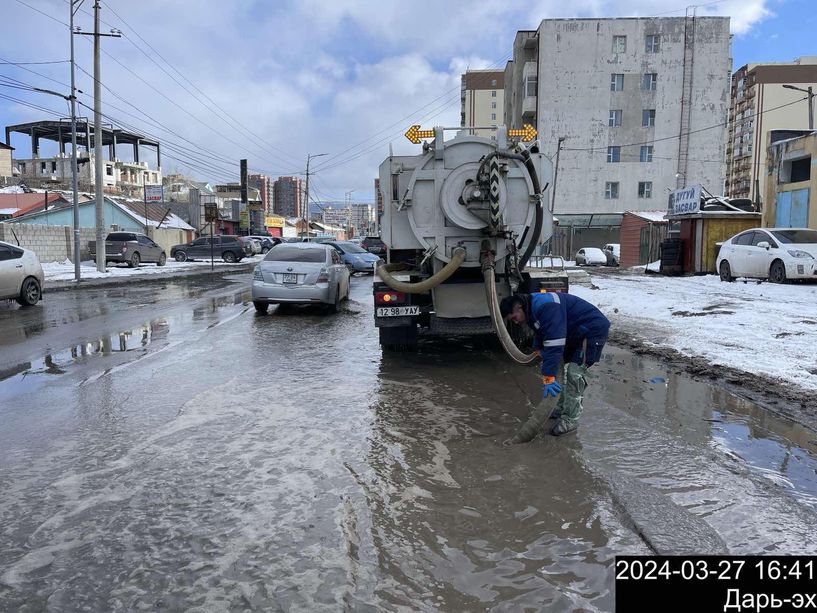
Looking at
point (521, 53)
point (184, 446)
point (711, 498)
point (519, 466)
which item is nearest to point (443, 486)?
point (519, 466)

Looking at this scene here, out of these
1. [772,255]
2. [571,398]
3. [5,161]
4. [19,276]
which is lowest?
[571,398]

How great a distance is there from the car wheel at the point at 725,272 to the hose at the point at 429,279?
13.7 metres

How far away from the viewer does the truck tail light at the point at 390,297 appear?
800 centimetres

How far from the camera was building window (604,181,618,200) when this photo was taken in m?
50.6

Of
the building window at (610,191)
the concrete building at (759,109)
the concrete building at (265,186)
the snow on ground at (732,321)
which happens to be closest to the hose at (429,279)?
the snow on ground at (732,321)

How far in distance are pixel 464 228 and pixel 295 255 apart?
6.75 metres

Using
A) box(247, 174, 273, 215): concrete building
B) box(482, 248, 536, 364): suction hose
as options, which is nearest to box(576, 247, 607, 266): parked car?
box(482, 248, 536, 364): suction hose

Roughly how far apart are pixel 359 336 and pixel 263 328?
1.99m

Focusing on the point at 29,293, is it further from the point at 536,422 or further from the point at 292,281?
the point at 536,422

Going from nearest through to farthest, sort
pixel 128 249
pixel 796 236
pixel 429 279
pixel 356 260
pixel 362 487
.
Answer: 1. pixel 362 487
2. pixel 429 279
3. pixel 796 236
4. pixel 356 260
5. pixel 128 249

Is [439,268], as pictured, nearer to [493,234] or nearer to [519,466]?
[493,234]

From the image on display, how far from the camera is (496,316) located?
6480mm

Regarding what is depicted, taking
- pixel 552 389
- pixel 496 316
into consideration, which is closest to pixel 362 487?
pixel 552 389

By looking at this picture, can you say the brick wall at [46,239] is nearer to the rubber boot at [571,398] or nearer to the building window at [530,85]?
the rubber boot at [571,398]
